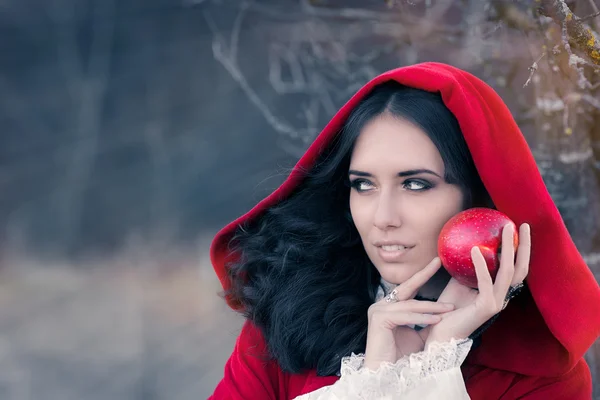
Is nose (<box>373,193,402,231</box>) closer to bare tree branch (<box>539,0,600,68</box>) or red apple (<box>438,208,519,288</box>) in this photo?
red apple (<box>438,208,519,288</box>)

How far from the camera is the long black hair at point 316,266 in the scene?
6.36 ft

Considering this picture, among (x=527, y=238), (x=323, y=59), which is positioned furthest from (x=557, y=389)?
(x=323, y=59)

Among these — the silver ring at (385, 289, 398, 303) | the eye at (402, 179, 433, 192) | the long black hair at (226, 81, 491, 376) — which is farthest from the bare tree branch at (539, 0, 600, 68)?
the silver ring at (385, 289, 398, 303)

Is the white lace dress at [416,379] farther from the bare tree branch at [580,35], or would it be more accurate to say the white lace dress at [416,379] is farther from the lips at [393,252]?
the bare tree branch at [580,35]

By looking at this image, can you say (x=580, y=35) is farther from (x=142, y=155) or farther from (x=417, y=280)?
(x=142, y=155)

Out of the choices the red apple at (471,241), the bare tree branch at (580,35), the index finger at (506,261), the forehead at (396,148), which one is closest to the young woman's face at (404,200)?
the forehead at (396,148)

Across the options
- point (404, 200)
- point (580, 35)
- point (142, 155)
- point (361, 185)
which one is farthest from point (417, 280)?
point (142, 155)

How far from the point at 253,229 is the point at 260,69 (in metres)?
1.42

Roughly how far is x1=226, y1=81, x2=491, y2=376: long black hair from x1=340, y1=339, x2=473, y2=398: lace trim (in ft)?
0.89

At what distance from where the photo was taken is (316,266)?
2.14 metres

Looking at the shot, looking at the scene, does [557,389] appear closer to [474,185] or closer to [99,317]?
Answer: [474,185]

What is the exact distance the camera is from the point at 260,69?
343cm

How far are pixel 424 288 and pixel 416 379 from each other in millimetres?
372

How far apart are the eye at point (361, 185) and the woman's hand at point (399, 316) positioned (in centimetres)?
27
